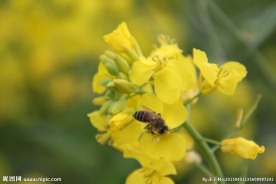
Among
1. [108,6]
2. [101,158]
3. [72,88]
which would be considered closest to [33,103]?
[72,88]

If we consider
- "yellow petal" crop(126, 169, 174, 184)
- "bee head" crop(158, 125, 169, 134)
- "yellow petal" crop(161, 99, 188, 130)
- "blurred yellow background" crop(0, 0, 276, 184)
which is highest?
"blurred yellow background" crop(0, 0, 276, 184)

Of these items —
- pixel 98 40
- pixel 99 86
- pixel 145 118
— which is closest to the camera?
pixel 145 118

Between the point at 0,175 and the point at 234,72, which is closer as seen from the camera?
the point at 234,72

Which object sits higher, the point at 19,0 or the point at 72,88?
the point at 19,0

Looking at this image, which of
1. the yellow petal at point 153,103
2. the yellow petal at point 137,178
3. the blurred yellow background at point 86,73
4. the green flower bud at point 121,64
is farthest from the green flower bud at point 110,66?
the blurred yellow background at point 86,73

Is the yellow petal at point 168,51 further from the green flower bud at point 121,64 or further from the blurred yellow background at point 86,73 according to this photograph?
the blurred yellow background at point 86,73

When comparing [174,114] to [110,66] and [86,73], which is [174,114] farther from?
[86,73]

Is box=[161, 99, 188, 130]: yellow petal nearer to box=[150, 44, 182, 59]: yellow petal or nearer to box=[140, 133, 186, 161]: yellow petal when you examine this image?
box=[140, 133, 186, 161]: yellow petal

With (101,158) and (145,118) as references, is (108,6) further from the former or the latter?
(145,118)

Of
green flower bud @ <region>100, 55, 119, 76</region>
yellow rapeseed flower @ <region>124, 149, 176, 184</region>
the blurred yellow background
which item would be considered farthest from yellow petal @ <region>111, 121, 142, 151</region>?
the blurred yellow background
